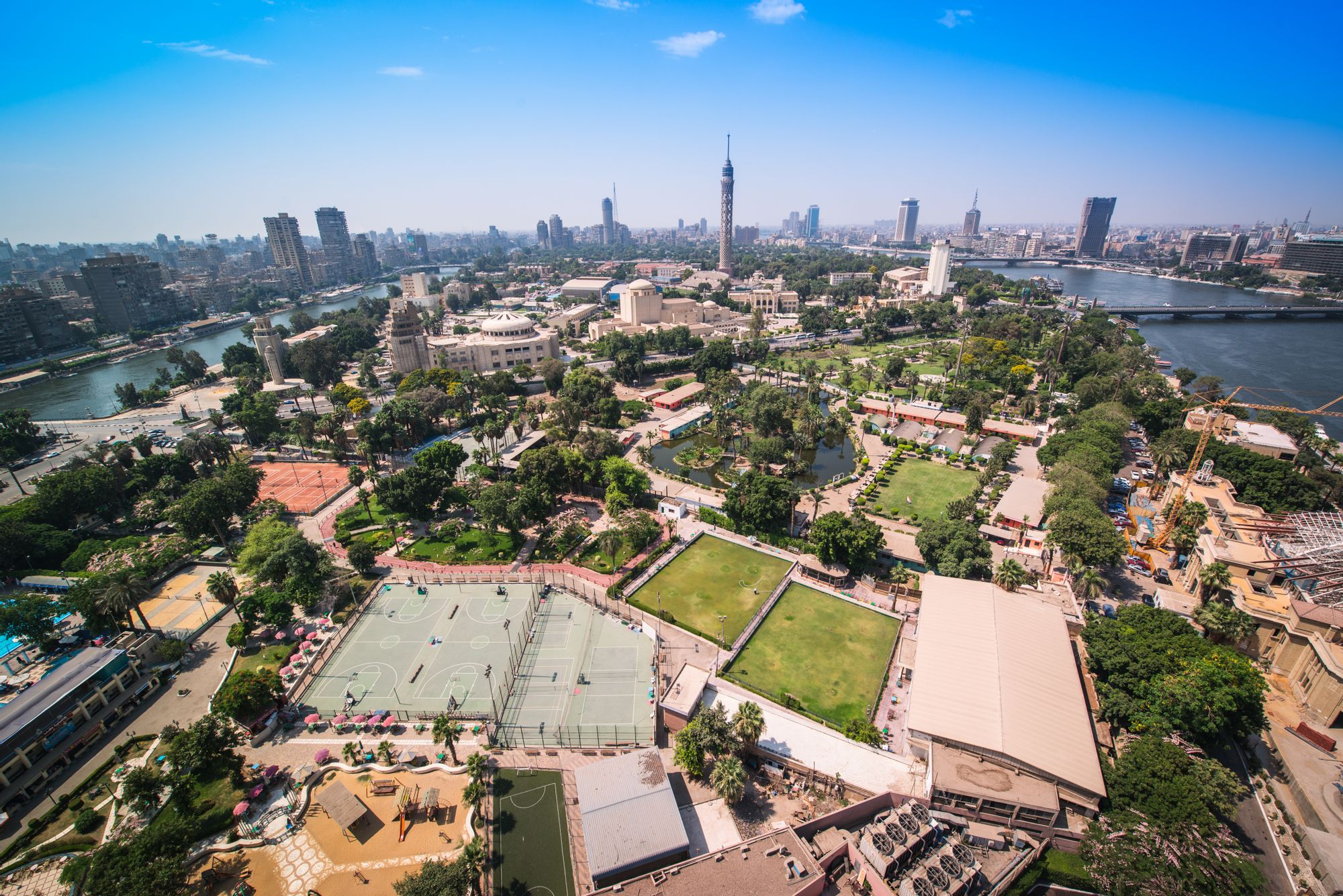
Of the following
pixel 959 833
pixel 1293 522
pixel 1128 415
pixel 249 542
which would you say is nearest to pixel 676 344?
pixel 1128 415

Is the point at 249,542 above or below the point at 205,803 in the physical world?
above

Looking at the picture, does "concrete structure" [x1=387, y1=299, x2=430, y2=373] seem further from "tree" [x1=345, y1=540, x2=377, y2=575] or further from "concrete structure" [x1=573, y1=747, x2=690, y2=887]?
"concrete structure" [x1=573, y1=747, x2=690, y2=887]

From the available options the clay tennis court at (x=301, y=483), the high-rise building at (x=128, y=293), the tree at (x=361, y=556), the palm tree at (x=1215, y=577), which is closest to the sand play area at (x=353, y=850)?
the tree at (x=361, y=556)

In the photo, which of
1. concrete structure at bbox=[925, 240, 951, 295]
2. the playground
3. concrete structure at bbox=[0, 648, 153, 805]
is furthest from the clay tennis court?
concrete structure at bbox=[925, 240, 951, 295]

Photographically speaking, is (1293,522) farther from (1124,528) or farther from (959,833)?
(959,833)

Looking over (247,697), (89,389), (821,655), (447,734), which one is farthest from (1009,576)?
(89,389)

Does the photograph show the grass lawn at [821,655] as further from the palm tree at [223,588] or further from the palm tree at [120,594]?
the palm tree at [120,594]
